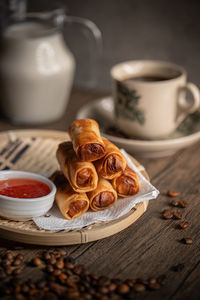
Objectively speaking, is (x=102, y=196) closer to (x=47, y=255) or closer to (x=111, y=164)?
(x=111, y=164)

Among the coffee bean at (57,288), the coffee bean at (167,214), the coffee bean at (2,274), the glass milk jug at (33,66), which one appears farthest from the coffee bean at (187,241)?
the glass milk jug at (33,66)

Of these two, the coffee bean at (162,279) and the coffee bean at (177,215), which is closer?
the coffee bean at (162,279)

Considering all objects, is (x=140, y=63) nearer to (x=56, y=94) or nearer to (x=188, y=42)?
(x=56, y=94)

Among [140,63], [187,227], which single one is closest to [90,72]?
[140,63]

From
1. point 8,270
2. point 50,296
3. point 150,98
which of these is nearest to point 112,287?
point 50,296

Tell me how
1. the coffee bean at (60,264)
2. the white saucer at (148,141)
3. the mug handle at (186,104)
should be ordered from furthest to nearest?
the mug handle at (186,104), the white saucer at (148,141), the coffee bean at (60,264)

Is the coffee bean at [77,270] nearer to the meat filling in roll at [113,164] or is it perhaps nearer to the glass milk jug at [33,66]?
the meat filling in roll at [113,164]

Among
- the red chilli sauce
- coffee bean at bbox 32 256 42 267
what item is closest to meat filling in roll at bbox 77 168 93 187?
the red chilli sauce
